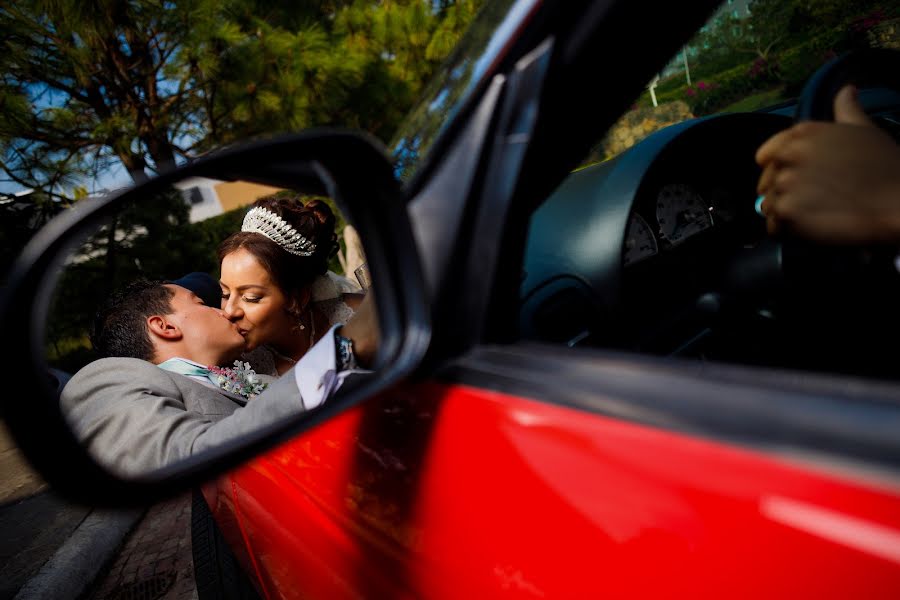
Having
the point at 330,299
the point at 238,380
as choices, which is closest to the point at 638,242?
the point at 238,380

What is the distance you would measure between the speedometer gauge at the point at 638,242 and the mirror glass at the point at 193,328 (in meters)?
0.65

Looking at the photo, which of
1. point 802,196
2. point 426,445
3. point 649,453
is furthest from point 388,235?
point 802,196

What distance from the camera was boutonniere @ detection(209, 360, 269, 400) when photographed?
6.27 feet

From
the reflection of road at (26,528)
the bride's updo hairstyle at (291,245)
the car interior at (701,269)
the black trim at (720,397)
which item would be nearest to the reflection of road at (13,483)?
the reflection of road at (26,528)

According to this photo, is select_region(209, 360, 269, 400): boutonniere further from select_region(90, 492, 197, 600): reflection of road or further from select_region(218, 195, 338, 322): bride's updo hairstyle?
select_region(90, 492, 197, 600): reflection of road

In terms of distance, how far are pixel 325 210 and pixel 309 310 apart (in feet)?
1.77

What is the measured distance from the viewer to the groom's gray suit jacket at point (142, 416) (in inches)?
35.5

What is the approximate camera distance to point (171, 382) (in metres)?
1.55

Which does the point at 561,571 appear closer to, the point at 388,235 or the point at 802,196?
the point at 388,235

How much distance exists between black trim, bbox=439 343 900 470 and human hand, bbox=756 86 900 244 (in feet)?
0.84

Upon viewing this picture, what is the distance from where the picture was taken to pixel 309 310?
2.93 metres

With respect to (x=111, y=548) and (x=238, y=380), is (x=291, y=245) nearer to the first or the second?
(x=238, y=380)

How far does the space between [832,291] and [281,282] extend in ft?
7.22

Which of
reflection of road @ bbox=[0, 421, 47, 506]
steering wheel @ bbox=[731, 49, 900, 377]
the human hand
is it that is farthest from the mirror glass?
reflection of road @ bbox=[0, 421, 47, 506]
